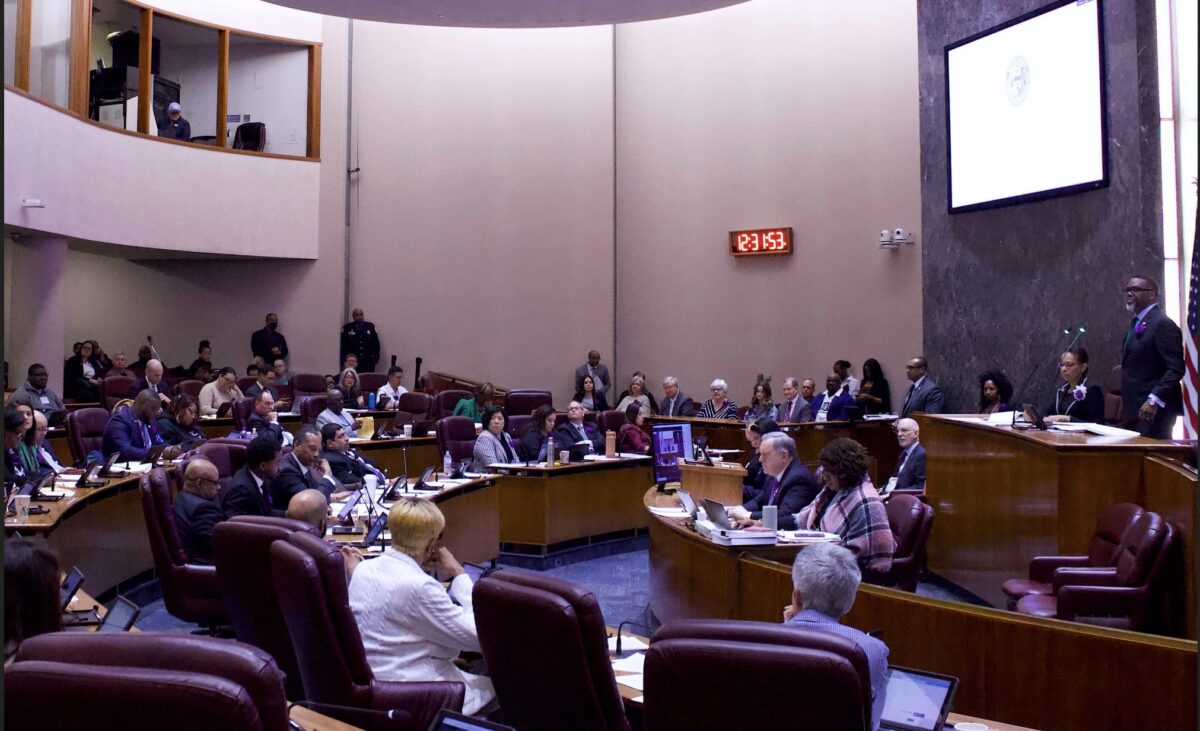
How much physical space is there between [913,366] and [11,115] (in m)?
9.02

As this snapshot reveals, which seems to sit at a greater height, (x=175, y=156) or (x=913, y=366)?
(x=175, y=156)

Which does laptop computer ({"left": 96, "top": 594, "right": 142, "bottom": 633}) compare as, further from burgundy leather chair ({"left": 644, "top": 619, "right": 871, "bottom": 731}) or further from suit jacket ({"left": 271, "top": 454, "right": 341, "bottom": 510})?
suit jacket ({"left": 271, "top": 454, "right": 341, "bottom": 510})

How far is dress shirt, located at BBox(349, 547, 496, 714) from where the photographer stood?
10.8ft

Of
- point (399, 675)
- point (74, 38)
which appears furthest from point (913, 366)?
point (74, 38)

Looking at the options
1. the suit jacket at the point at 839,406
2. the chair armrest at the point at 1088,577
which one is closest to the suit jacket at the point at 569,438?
the suit jacket at the point at 839,406

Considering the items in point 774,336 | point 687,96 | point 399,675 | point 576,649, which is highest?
point 687,96

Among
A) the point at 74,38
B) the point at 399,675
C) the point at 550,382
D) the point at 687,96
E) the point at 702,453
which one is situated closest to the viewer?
the point at 399,675

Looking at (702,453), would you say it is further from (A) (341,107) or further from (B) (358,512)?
(A) (341,107)

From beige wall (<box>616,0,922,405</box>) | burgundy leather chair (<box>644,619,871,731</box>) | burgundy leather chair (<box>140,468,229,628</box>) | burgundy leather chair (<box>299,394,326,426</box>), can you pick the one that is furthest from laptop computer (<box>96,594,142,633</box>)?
beige wall (<box>616,0,922,405</box>)

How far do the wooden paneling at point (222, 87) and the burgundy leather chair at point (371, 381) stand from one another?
143 inches

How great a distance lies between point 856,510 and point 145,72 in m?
11.4

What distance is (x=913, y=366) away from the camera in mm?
9922

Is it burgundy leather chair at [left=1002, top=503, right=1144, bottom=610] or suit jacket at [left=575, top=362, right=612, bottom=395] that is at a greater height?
suit jacket at [left=575, top=362, right=612, bottom=395]

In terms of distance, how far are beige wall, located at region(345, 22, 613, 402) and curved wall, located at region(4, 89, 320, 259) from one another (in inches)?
38.0
